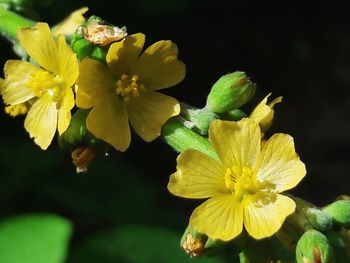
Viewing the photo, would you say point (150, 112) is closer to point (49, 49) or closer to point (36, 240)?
point (49, 49)

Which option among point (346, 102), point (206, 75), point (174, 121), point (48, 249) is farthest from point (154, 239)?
point (346, 102)

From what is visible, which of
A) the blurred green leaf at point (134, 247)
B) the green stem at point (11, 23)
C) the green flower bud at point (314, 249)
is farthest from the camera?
the blurred green leaf at point (134, 247)

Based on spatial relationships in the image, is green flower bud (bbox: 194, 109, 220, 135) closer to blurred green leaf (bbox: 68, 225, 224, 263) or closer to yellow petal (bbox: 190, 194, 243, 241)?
yellow petal (bbox: 190, 194, 243, 241)

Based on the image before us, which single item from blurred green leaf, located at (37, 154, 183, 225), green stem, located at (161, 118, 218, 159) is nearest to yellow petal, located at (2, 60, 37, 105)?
green stem, located at (161, 118, 218, 159)

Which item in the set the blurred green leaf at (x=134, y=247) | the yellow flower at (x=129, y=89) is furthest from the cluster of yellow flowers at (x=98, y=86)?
the blurred green leaf at (x=134, y=247)

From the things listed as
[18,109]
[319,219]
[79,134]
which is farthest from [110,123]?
[319,219]

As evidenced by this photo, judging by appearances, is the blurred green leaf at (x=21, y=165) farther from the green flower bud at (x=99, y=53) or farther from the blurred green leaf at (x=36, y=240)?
the green flower bud at (x=99, y=53)
